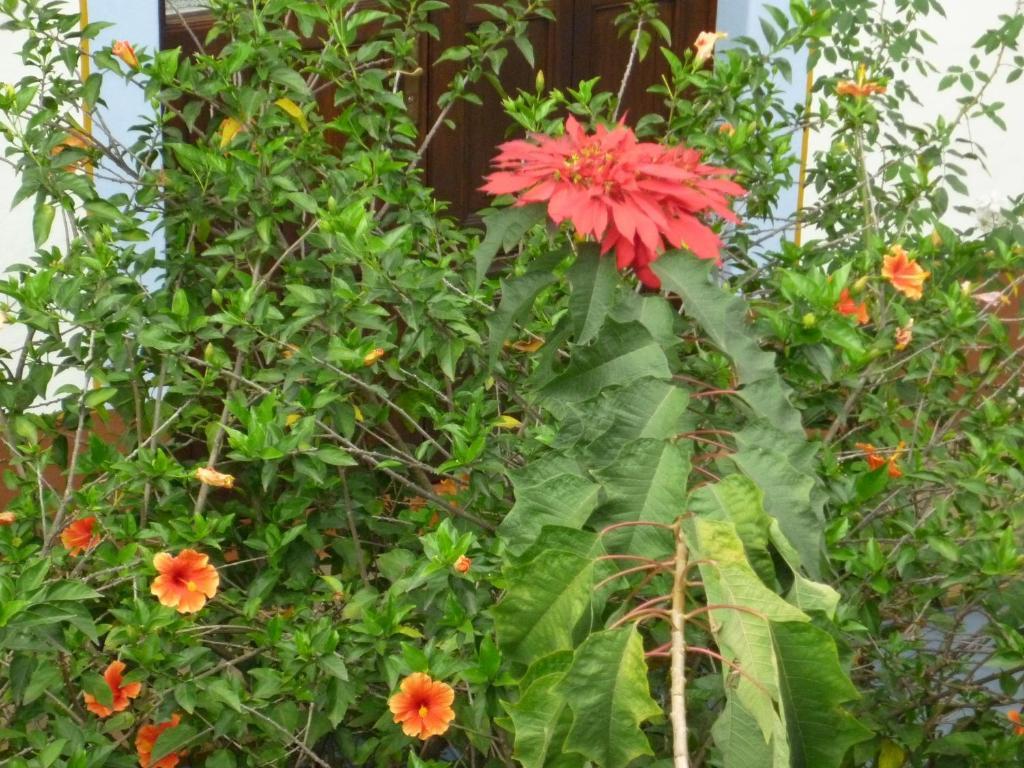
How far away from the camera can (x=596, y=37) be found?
427cm

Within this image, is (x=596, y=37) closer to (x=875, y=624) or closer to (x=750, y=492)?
(x=875, y=624)

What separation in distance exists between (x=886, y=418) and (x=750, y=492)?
1143mm

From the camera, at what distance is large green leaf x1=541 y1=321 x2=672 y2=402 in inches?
47.9

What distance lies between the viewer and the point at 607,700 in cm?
87

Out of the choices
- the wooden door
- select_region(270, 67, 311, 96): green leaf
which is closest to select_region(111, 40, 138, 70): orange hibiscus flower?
select_region(270, 67, 311, 96): green leaf

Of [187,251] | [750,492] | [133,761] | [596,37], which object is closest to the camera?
[750,492]

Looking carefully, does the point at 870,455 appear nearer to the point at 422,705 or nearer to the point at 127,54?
the point at 422,705

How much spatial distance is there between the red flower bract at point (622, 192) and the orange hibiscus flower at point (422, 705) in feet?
2.12

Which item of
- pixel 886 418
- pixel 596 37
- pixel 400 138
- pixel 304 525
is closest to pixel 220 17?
pixel 400 138

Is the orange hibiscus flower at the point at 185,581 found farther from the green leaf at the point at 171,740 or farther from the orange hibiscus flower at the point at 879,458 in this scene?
the orange hibiscus flower at the point at 879,458

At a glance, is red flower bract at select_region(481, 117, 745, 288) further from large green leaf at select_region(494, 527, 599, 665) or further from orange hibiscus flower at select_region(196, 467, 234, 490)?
orange hibiscus flower at select_region(196, 467, 234, 490)

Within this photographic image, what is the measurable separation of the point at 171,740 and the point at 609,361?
956mm

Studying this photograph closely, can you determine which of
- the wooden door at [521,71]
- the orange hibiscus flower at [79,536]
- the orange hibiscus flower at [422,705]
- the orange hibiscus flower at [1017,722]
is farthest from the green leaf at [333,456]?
the wooden door at [521,71]

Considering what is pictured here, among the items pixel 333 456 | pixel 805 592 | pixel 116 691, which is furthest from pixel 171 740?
pixel 805 592
